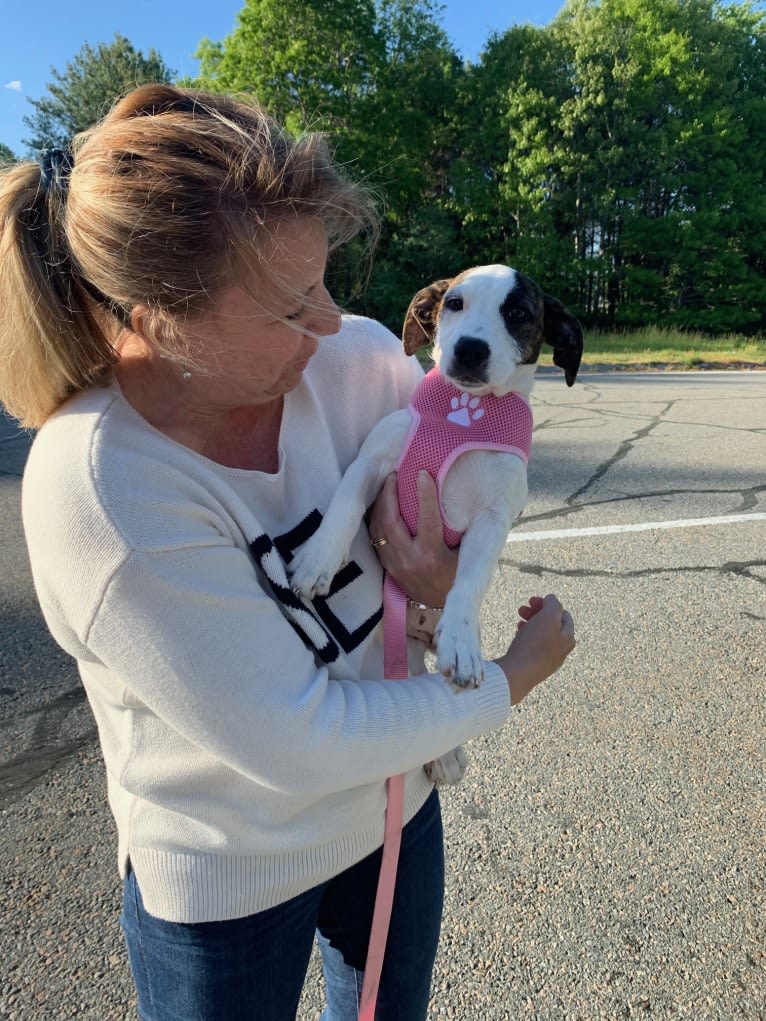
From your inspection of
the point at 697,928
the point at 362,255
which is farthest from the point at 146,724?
the point at 697,928

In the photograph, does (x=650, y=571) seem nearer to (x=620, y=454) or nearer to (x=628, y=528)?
(x=628, y=528)

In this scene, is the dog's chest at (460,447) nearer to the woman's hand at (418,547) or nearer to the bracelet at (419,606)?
the woman's hand at (418,547)

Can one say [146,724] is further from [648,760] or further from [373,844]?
[648,760]

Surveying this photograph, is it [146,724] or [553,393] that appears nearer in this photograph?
[146,724]

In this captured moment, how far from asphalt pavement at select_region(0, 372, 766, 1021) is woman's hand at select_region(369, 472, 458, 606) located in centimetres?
106

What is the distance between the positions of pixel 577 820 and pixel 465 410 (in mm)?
1448

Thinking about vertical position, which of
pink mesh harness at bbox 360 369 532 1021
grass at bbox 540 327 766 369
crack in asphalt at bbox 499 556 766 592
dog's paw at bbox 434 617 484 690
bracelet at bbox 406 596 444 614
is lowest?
crack in asphalt at bbox 499 556 766 592

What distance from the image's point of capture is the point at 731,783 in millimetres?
2562

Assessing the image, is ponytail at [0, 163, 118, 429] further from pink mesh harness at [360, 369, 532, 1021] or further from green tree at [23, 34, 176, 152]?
green tree at [23, 34, 176, 152]

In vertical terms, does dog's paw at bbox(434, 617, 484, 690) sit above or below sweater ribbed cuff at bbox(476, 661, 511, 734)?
below

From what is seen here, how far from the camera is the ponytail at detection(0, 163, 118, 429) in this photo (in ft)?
3.40

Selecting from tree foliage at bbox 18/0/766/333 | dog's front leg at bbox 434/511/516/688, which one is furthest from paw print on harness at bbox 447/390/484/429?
tree foliage at bbox 18/0/766/333

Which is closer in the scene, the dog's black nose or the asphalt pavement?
the asphalt pavement

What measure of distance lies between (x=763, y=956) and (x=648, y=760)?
31.8 inches
